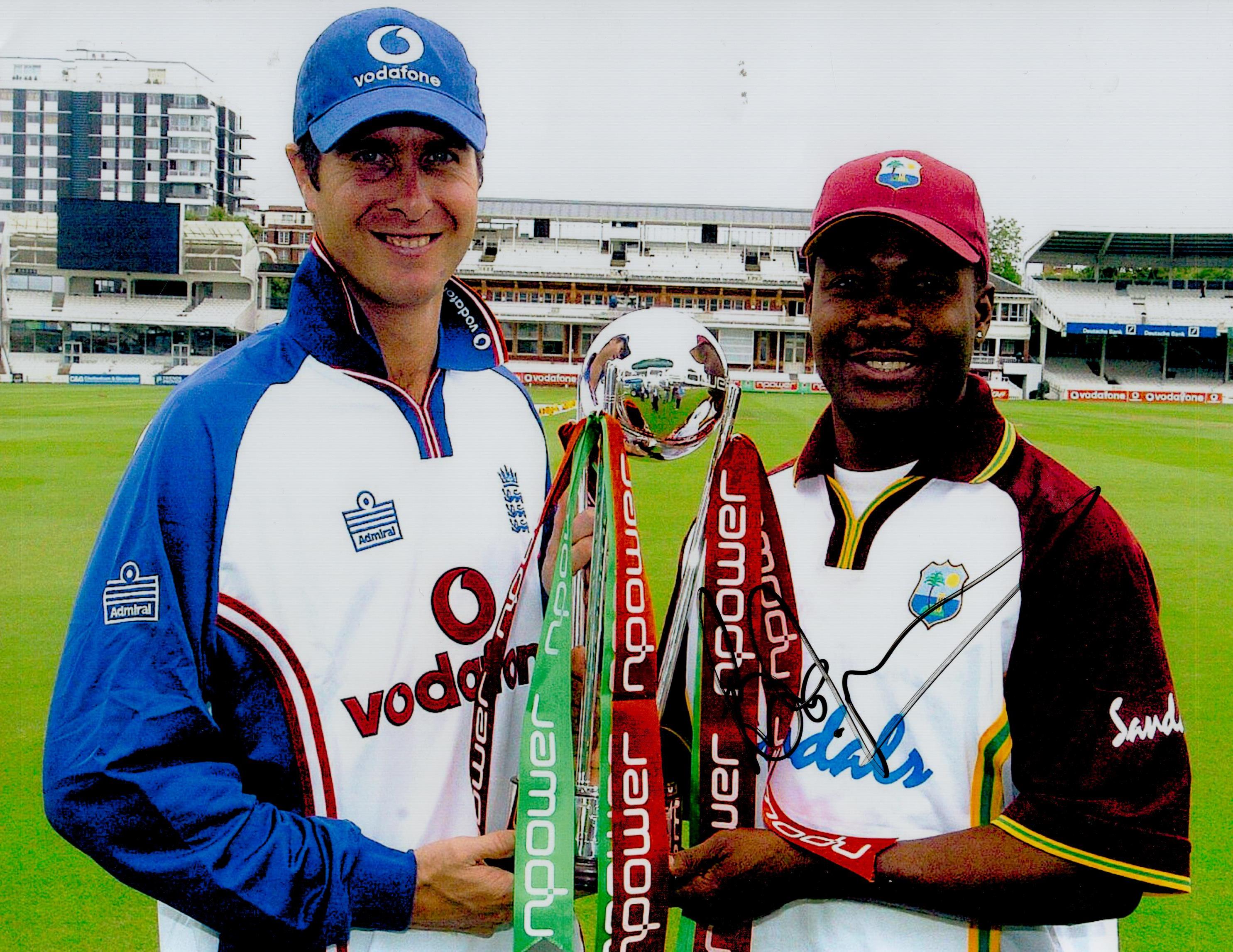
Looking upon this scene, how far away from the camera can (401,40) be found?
5.31 ft

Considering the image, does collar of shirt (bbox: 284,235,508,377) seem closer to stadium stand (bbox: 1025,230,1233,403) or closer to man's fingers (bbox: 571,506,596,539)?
man's fingers (bbox: 571,506,596,539)

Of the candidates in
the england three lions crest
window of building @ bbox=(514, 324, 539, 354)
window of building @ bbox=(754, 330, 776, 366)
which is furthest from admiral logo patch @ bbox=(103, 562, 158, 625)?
window of building @ bbox=(754, 330, 776, 366)

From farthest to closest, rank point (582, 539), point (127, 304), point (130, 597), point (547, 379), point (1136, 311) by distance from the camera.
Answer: point (127, 304)
point (1136, 311)
point (547, 379)
point (582, 539)
point (130, 597)

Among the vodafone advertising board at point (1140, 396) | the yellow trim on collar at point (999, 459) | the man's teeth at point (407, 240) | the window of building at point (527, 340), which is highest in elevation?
the window of building at point (527, 340)

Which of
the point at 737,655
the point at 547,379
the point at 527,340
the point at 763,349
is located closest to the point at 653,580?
the point at 737,655

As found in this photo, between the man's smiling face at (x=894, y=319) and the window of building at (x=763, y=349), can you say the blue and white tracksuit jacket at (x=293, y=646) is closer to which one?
the man's smiling face at (x=894, y=319)

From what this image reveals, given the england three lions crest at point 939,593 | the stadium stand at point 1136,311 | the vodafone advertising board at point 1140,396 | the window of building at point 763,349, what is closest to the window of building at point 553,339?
the window of building at point 763,349

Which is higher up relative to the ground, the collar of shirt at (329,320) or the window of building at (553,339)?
the window of building at (553,339)

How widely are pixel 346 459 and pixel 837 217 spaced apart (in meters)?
0.80

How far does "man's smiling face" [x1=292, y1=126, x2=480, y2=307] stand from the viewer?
1.64 meters

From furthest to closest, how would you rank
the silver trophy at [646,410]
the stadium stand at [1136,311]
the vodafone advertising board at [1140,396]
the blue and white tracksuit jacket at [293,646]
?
1. the stadium stand at [1136,311]
2. the vodafone advertising board at [1140,396]
3. the silver trophy at [646,410]
4. the blue and white tracksuit jacket at [293,646]

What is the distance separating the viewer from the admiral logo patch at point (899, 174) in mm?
1604

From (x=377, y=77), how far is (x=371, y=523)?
0.64m

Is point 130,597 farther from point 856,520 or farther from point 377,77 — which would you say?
point 856,520
